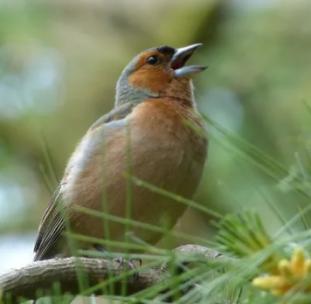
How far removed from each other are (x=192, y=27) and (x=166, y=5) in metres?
0.29

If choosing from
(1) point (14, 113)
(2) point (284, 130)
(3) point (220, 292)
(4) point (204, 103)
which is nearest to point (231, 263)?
(3) point (220, 292)

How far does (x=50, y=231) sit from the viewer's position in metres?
4.45

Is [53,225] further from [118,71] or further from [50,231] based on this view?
[118,71]

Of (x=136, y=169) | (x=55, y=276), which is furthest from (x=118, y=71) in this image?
(x=55, y=276)

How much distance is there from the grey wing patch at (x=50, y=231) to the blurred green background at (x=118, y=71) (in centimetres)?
118

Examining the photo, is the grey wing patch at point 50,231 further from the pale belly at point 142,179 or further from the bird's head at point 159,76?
the bird's head at point 159,76

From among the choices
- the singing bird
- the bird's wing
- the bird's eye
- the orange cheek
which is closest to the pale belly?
the singing bird

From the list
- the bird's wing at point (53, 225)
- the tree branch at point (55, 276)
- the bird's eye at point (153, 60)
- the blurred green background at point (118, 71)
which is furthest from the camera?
the blurred green background at point (118, 71)

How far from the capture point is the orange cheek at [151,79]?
4891 mm

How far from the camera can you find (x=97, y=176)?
14.0ft

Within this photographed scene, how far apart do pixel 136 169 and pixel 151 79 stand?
1024 mm

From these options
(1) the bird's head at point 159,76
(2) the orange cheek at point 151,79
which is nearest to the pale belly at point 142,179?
(1) the bird's head at point 159,76

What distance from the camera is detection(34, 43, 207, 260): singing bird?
3.97 m

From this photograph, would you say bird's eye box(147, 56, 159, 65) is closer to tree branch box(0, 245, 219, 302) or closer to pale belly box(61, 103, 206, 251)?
pale belly box(61, 103, 206, 251)
